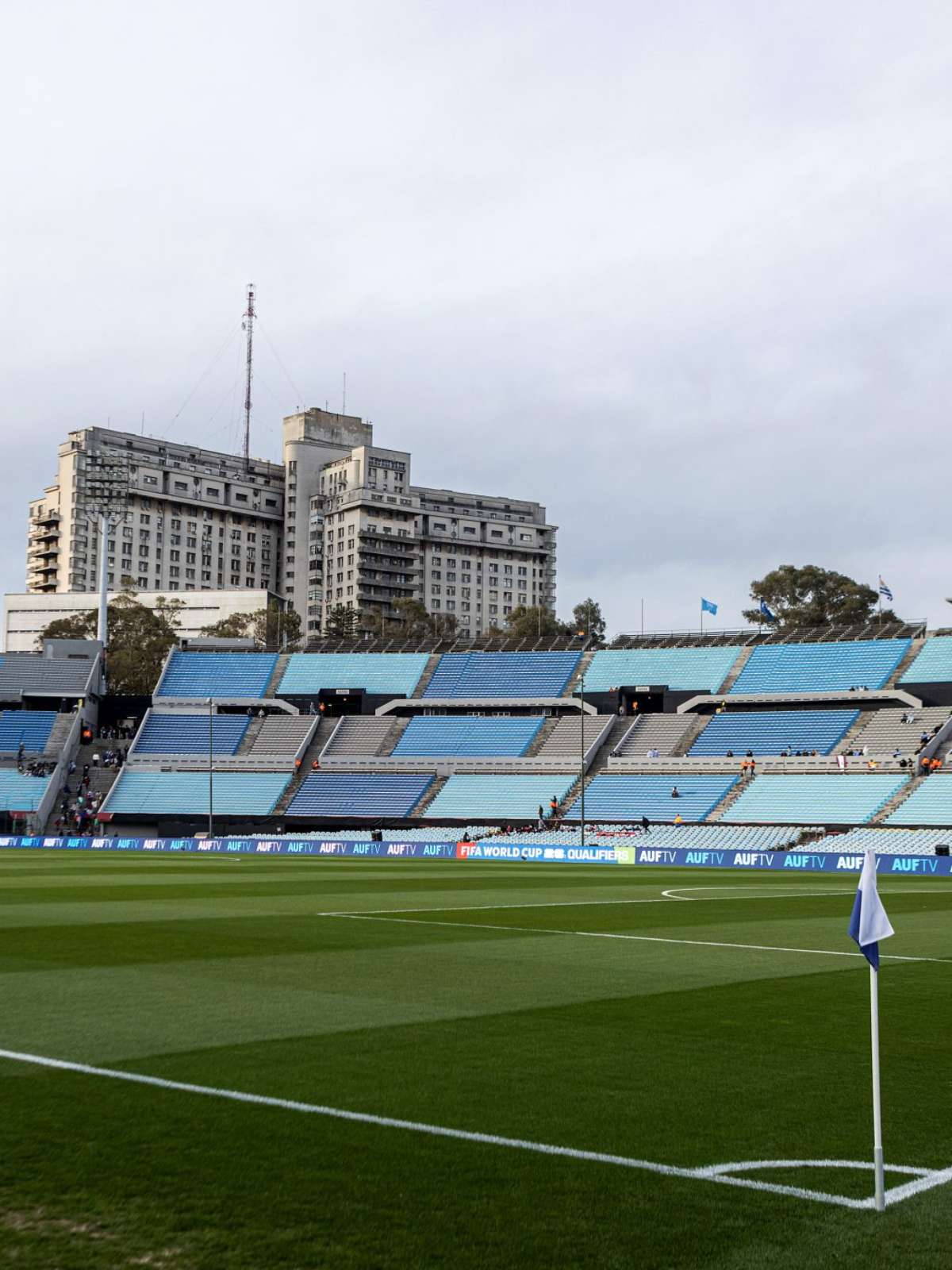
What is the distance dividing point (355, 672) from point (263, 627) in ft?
217

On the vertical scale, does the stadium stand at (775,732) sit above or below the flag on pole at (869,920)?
above

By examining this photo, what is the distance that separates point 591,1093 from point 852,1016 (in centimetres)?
517

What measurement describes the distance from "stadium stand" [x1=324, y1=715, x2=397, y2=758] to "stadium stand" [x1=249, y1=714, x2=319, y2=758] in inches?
91.3

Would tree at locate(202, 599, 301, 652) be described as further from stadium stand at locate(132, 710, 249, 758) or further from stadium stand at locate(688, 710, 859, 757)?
stadium stand at locate(688, 710, 859, 757)

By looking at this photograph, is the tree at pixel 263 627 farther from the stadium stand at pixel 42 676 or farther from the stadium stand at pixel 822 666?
the stadium stand at pixel 822 666

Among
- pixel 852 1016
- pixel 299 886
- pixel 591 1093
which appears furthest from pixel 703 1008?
pixel 299 886

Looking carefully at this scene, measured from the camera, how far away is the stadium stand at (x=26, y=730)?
10175cm

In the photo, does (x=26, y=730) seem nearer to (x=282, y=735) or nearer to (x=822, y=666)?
(x=282, y=735)

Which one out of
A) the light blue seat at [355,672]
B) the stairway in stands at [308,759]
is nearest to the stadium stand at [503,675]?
the light blue seat at [355,672]

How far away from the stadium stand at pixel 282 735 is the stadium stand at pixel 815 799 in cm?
3672

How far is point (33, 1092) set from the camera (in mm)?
9742

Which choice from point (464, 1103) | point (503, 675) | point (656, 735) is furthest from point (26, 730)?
point (464, 1103)

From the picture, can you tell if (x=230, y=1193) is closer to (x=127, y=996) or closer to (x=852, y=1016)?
(x=127, y=996)

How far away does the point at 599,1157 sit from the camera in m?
8.21
